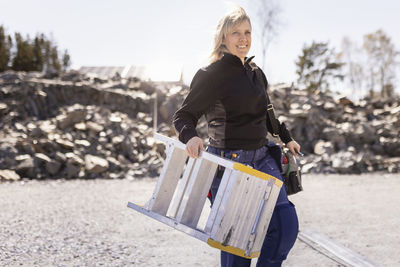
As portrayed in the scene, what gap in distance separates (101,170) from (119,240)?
6943 millimetres

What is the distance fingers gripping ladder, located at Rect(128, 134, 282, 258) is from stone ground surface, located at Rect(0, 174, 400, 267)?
1572 millimetres

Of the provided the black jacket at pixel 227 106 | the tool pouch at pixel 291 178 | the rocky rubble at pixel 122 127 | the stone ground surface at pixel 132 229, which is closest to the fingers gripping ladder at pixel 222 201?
the black jacket at pixel 227 106

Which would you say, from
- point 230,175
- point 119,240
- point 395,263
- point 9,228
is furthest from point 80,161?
point 230,175

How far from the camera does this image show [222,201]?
1873mm

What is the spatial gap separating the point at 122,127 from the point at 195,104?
41.1 feet

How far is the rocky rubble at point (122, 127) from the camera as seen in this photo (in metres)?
11.1

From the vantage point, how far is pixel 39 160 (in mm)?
11031

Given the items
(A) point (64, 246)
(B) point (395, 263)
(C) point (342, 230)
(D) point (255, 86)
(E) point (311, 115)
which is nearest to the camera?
(D) point (255, 86)

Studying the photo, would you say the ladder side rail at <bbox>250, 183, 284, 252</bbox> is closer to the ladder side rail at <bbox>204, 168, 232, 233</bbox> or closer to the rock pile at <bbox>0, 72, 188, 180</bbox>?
the ladder side rail at <bbox>204, 168, 232, 233</bbox>

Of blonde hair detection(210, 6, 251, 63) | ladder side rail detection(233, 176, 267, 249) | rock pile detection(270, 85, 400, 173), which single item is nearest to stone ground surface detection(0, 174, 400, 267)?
ladder side rail detection(233, 176, 267, 249)

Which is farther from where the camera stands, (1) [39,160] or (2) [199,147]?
(1) [39,160]

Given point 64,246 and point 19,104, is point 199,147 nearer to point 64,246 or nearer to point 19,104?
point 64,246

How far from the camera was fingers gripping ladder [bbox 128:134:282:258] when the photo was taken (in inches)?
73.5

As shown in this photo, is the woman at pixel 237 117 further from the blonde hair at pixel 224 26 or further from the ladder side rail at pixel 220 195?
the ladder side rail at pixel 220 195
